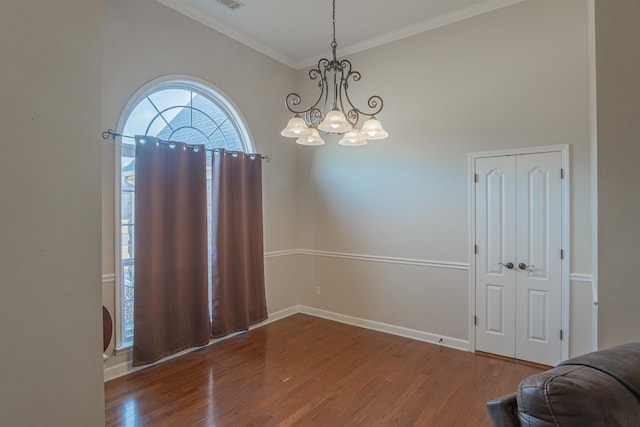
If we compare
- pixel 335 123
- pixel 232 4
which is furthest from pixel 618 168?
pixel 232 4

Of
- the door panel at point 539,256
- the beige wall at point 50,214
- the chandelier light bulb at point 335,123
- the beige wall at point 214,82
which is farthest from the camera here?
the door panel at point 539,256

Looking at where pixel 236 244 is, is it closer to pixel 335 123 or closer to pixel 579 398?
pixel 335 123

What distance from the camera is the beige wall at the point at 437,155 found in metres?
3.19

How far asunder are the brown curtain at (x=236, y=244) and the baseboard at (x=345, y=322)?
A: 10.9 inches

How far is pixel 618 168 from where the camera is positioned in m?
1.82

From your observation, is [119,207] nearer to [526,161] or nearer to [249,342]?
[249,342]

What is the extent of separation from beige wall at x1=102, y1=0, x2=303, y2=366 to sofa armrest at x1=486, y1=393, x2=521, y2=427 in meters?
3.17

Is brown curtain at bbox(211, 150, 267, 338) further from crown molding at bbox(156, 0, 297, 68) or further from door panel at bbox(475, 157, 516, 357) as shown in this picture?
door panel at bbox(475, 157, 516, 357)

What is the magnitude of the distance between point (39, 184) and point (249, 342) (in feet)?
11.2

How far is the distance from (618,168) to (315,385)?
8.85 feet

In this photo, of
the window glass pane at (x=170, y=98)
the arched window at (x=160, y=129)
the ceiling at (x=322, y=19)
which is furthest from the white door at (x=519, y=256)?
the window glass pane at (x=170, y=98)

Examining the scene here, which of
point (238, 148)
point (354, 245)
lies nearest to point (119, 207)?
point (238, 148)

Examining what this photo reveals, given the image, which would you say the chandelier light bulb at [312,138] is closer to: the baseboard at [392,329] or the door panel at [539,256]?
the door panel at [539,256]

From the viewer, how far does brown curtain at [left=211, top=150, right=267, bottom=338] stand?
3.90 metres
